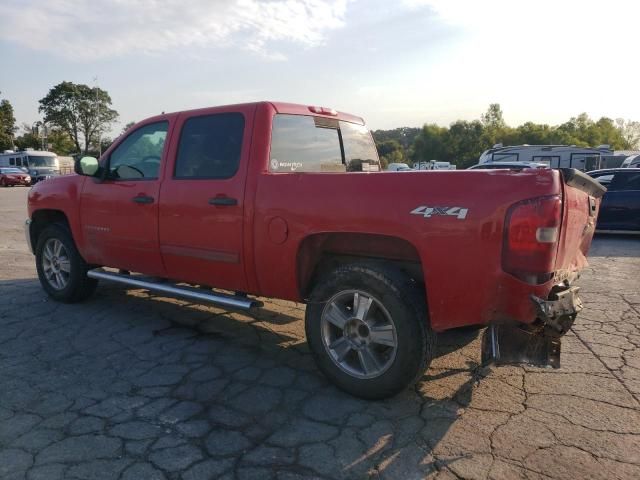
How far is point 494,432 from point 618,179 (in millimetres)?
9976

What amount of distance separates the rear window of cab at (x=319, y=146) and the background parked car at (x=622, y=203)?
7.81 meters

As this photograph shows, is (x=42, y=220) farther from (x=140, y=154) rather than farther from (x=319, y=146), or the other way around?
(x=319, y=146)

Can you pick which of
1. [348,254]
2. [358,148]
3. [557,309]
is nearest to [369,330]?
[348,254]

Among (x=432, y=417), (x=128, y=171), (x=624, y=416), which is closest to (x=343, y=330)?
(x=432, y=417)

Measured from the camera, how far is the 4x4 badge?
283cm

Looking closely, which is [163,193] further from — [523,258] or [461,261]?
[523,258]

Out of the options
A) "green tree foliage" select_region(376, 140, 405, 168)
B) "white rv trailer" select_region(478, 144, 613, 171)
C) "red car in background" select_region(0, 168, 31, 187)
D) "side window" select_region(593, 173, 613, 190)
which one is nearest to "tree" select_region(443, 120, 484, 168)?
"green tree foliage" select_region(376, 140, 405, 168)

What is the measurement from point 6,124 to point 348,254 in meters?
81.1

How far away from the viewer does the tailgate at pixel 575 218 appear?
9.41 ft

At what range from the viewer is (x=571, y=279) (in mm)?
3227

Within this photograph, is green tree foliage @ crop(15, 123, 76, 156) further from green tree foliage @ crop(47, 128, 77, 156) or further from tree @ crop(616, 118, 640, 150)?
tree @ crop(616, 118, 640, 150)

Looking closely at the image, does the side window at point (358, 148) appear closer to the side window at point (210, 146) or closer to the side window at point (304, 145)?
the side window at point (304, 145)

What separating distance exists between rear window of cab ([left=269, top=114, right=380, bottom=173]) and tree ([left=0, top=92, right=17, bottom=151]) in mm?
76791

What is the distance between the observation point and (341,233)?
11.2 feet
